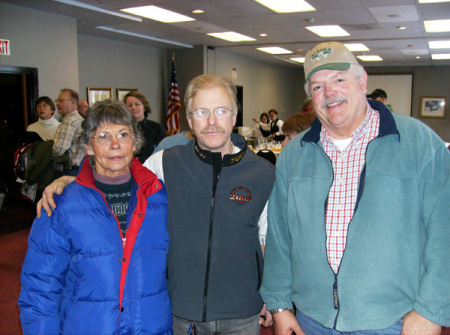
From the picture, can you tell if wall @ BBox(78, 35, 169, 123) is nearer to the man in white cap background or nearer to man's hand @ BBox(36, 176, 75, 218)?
man's hand @ BBox(36, 176, 75, 218)

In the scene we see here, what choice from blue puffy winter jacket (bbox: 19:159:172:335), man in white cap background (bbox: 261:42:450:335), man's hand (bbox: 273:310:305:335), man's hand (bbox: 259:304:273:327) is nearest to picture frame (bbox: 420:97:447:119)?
man in white cap background (bbox: 261:42:450:335)

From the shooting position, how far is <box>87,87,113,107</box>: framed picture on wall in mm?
9055

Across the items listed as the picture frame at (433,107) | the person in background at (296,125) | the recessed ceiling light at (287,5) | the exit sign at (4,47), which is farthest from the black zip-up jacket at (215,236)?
the picture frame at (433,107)

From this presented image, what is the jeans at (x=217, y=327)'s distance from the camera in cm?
154

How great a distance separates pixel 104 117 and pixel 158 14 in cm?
644

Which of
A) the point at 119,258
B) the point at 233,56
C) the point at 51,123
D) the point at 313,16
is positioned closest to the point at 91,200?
the point at 119,258

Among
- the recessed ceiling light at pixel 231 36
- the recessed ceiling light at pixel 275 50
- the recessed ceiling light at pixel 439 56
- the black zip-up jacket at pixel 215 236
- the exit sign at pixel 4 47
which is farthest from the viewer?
the recessed ceiling light at pixel 439 56

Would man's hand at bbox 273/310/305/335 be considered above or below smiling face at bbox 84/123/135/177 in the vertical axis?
below

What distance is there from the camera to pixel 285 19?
25.4 ft

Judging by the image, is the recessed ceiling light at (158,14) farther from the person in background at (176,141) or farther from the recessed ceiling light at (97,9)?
the person in background at (176,141)

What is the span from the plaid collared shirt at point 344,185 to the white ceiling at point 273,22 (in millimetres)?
5462

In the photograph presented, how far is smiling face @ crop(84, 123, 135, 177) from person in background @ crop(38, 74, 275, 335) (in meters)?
0.16

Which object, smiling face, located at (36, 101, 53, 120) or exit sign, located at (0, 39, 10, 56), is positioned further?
exit sign, located at (0, 39, 10, 56)

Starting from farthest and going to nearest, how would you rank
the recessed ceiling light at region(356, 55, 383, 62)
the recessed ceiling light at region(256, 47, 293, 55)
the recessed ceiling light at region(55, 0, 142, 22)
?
the recessed ceiling light at region(356, 55, 383, 62) → the recessed ceiling light at region(256, 47, 293, 55) → the recessed ceiling light at region(55, 0, 142, 22)
